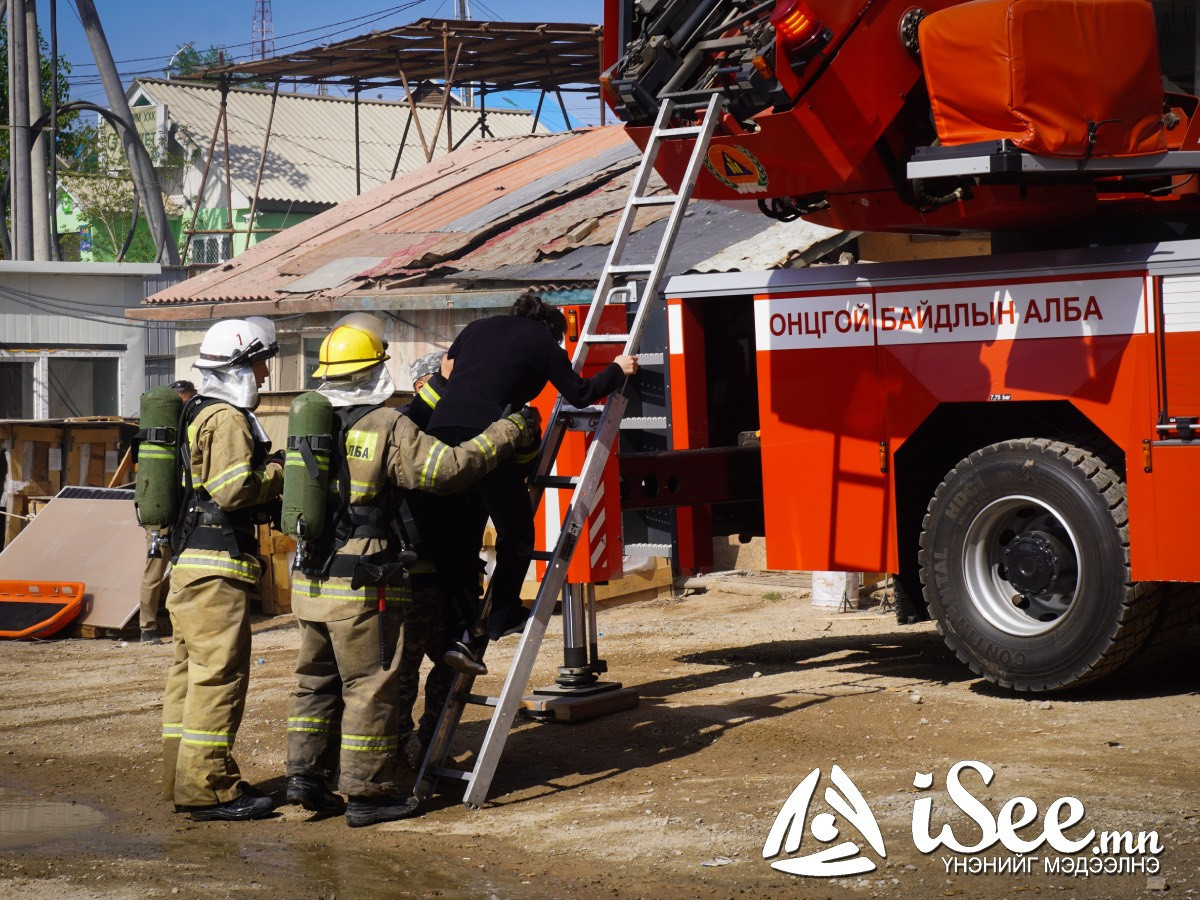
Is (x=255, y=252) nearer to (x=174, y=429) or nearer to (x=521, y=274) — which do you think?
(x=521, y=274)

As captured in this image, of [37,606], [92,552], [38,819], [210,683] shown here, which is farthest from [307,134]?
[210,683]

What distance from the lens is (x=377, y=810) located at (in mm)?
6469

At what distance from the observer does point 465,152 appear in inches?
994

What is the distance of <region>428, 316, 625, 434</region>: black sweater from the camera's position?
6824mm

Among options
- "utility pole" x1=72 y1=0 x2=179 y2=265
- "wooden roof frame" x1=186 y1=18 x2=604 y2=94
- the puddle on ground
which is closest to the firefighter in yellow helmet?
the puddle on ground

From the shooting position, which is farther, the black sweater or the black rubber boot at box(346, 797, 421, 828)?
the black sweater

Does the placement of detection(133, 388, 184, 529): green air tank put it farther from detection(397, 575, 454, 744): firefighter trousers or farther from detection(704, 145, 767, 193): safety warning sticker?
detection(704, 145, 767, 193): safety warning sticker

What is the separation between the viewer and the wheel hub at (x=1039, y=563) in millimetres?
7699

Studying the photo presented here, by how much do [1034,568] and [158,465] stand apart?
433 centimetres

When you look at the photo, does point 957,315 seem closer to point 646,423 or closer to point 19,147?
point 646,423

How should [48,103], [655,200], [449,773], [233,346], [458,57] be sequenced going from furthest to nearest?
[48,103] → [458,57] → [655,200] → [233,346] → [449,773]

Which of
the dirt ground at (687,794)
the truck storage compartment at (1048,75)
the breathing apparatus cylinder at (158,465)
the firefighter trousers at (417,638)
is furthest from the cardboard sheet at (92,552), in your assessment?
the truck storage compartment at (1048,75)

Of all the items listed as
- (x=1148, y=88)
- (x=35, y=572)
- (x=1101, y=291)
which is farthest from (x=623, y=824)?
(x=35, y=572)

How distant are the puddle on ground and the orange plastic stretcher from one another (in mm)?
5623
